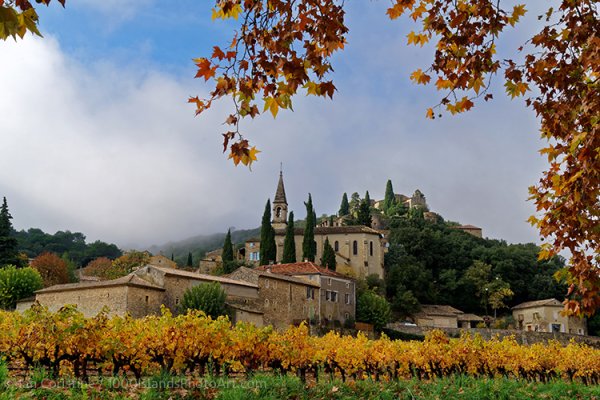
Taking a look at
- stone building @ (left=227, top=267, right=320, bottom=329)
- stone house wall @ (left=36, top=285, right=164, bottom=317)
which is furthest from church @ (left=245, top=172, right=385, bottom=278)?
stone house wall @ (left=36, top=285, right=164, bottom=317)

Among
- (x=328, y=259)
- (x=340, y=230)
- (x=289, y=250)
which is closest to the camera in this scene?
(x=328, y=259)

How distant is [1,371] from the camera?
7.69 meters

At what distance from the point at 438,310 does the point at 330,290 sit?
1831 cm

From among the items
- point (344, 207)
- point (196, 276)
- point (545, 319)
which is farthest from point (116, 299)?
point (344, 207)

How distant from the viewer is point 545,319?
203 ft

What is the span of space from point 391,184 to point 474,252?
66.4 m

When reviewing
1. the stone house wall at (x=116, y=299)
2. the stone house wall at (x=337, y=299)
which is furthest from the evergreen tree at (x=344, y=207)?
the stone house wall at (x=116, y=299)

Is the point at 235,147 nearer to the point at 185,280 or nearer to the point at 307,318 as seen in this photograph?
the point at 185,280

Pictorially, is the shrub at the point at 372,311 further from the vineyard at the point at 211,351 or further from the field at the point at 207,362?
the field at the point at 207,362

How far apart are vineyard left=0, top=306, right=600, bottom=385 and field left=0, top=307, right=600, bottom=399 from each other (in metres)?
0.02

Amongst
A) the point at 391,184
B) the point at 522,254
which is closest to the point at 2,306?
the point at 522,254

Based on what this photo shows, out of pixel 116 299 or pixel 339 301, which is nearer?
pixel 116 299

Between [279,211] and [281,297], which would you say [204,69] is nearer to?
[281,297]

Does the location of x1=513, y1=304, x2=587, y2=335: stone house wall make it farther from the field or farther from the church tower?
the field
